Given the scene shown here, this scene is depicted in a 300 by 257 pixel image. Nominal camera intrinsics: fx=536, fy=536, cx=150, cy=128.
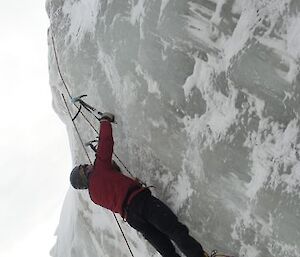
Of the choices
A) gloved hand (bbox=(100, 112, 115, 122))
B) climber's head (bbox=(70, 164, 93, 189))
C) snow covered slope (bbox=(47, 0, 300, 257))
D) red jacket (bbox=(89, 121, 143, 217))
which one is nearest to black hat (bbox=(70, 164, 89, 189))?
climber's head (bbox=(70, 164, 93, 189))

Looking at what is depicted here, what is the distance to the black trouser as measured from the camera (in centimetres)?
537

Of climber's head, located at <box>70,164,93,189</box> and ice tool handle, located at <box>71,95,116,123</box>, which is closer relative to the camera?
climber's head, located at <box>70,164,93,189</box>

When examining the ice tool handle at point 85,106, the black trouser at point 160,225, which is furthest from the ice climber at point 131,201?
the ice tool handle at point 85,106

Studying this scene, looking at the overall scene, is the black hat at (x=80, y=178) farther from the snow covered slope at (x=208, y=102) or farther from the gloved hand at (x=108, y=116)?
the snow covered slope at (x=208, y=102)

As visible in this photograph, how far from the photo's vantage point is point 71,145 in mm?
8852

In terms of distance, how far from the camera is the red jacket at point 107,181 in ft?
19.1

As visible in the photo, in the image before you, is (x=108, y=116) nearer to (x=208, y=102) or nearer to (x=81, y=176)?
(x=81, y=176)

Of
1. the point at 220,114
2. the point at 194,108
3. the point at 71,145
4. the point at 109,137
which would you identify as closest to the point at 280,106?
the point at 220,114

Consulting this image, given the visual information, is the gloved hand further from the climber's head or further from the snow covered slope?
the climber's head

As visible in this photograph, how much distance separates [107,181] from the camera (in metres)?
5.91

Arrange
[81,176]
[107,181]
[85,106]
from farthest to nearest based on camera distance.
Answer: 1. [85,106]
2. [81,176]
3. [107,181]

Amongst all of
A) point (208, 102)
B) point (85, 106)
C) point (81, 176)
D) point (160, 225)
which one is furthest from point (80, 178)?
point (208, 102)

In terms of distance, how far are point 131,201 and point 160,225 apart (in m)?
0.42

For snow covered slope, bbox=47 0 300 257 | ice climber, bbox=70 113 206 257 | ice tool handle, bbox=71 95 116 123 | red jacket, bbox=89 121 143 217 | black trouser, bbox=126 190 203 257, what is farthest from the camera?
ice tool handle, bbox=71 95 116 123
